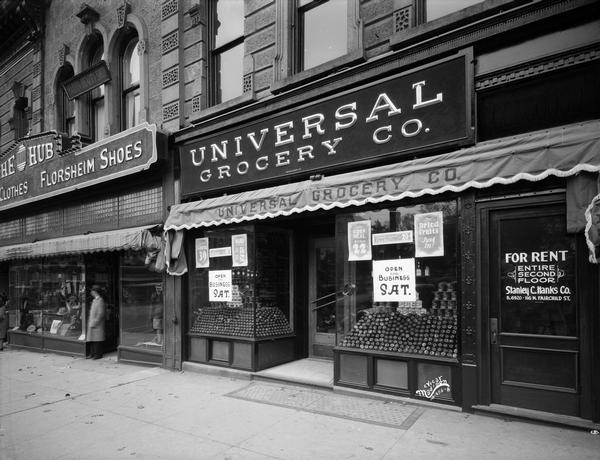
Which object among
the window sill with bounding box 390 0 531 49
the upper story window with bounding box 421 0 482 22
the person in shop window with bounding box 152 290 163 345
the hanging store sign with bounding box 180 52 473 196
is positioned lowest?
the person in shop window with bounding box 152 290 163 345

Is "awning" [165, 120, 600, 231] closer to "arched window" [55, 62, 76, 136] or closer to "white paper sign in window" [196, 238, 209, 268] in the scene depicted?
"white paper sign in window" [196, 238, 209, 268]

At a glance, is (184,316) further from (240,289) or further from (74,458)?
(74,458)

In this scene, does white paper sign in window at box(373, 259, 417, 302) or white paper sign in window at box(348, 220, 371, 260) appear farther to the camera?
white paper sign in window at box(348, 220, 371, 260)

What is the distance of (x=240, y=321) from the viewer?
27.4ft

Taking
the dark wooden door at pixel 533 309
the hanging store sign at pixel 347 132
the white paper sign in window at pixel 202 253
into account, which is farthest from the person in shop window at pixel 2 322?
the dark wooden door at pixel 533 309

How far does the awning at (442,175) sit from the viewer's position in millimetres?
4832

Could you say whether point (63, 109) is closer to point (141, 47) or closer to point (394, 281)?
point (141, 47)

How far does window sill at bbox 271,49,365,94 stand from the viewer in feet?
22.5

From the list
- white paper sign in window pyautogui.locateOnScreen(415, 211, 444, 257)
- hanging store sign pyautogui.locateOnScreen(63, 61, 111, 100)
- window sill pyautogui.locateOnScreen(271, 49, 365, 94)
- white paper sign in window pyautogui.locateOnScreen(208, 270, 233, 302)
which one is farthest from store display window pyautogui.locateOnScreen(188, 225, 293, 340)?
hanging store sign pyautogui.locateOnScreen(63, 61, 111, 100)

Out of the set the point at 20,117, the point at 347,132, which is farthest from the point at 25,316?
the point at 347,132

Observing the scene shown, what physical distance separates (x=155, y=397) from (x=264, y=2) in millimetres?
7355

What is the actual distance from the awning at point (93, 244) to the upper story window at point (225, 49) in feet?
10.6

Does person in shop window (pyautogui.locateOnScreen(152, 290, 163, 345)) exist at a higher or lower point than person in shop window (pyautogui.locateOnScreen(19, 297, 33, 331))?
higher

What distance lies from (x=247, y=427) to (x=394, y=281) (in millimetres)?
2835
